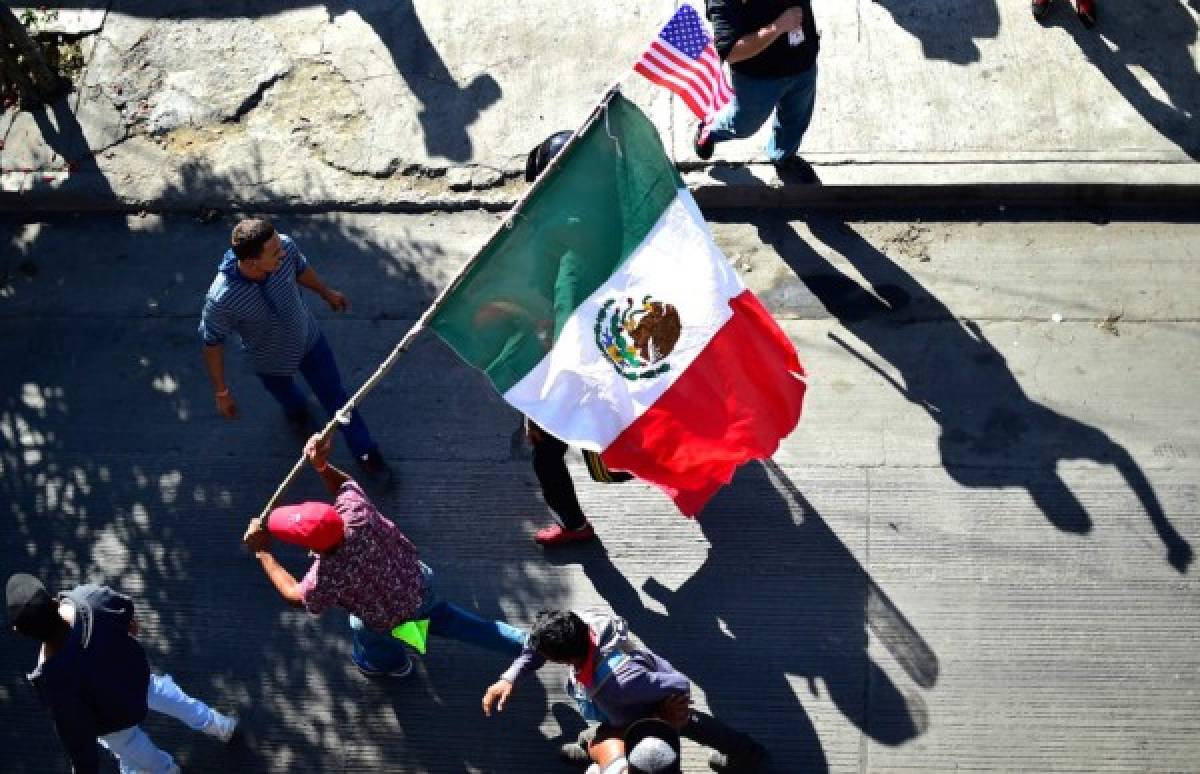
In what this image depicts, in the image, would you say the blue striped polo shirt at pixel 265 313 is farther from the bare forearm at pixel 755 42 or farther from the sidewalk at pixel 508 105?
the bare forearm at pixel 755 42

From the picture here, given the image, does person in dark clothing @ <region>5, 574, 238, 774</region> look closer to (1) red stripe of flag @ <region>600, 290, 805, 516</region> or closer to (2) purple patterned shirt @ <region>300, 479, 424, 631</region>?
(2) purple patterned shirt @ <region>300, 479, 424, 631</region>

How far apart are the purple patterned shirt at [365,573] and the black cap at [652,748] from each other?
128 cm

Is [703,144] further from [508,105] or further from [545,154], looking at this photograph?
[545,154]

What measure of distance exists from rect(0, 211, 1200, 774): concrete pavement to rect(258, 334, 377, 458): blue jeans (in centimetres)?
40

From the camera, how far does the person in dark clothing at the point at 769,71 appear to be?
7098 mm

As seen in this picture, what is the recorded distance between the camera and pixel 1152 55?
8.41m

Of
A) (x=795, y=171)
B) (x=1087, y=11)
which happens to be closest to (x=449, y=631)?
(x=795, y=171)

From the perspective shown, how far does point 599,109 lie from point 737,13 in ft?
7.56

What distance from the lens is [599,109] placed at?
5.18m

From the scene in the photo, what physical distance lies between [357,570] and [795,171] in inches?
165

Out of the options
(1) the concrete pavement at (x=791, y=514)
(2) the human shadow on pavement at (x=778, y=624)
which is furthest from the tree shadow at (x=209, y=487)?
(2) the human shadow on pavement at (x=778, y=624)

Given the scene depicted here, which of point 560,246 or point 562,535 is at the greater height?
point 560,246

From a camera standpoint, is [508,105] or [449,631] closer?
[449,631]

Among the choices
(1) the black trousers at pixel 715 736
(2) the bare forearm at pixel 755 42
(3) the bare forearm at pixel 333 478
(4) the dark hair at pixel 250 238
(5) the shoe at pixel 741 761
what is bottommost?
(5) the shoe at pixel 741 761
